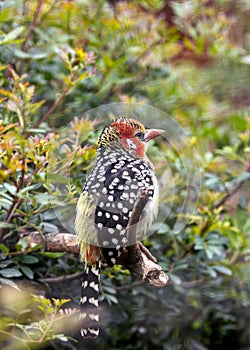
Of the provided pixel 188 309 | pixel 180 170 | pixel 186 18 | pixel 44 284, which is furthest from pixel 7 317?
pixel 186 18

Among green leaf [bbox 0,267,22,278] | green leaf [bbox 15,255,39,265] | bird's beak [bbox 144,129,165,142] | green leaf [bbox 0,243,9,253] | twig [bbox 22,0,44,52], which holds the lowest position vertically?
green leaf [bbox 15,255,39,265]

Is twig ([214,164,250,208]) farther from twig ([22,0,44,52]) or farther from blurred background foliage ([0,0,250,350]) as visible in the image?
twig ([22,0,44,52])

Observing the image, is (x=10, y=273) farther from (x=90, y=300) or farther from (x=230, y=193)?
(x=230, y=193)

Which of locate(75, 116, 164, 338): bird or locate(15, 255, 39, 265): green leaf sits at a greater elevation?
locate(75, 116, 164, 338): bird

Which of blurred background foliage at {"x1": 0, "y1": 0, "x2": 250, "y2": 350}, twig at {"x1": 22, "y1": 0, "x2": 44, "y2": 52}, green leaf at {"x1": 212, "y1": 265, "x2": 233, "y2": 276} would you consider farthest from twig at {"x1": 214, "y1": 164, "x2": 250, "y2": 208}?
twig at {"x1": 22, "y1": 0, "x2": 44, "y2": 52}

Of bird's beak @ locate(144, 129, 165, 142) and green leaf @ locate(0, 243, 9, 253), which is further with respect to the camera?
green leaf @ locate(0, 243, 9, 253)

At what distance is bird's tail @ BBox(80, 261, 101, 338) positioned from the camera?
1083 mm

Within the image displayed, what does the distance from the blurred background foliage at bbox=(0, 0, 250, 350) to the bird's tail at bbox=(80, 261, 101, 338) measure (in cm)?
11

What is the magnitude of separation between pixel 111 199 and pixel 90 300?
0.67ft

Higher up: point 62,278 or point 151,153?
point 151,153

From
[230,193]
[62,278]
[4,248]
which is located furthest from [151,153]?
[4,248]

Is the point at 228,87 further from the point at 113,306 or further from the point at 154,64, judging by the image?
the point at 113,306

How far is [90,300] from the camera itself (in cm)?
109

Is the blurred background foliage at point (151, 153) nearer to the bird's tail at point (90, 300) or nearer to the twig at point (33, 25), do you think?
the twig at point (33, 25)
